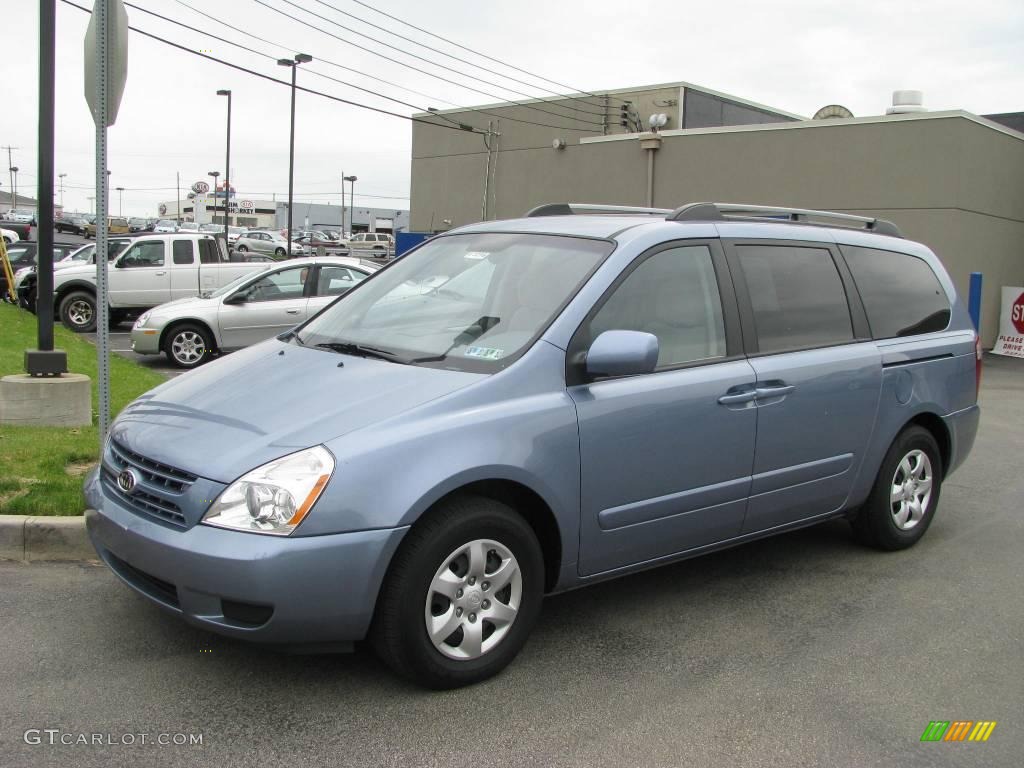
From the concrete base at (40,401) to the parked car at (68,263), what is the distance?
440 inches

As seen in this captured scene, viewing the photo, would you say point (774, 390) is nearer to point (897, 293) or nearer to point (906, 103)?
point (897, 293)

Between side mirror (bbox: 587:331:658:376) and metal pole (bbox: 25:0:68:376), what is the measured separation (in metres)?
5.40

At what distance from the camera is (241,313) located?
13.5 m

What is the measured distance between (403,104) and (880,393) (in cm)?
2082

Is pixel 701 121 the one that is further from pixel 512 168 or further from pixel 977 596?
pixel 977 596

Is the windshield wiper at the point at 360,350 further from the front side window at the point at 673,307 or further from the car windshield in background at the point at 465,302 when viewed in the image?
the front side window at the point at 673,307

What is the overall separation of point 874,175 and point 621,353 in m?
17.1

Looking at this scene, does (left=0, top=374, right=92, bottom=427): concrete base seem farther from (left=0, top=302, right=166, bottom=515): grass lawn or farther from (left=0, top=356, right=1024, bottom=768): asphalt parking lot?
(left=0, top=356, right=1024, bottom=768): asphalt parking lot

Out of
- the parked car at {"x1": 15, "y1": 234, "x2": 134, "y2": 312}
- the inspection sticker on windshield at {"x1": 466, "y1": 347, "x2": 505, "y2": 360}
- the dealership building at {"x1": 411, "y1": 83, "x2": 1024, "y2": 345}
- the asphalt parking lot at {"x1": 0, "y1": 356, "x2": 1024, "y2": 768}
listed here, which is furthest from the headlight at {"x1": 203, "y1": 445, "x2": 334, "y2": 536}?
the dealership building at {"x1": 411, "y1": 83, "x2": 1024, "y2": 345}

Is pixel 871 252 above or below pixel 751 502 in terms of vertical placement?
above

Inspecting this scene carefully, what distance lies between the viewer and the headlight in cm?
318

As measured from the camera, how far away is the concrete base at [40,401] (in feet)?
23.9

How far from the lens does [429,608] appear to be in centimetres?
340

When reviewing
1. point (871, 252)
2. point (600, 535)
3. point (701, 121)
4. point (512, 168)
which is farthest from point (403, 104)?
point (600, 535)
